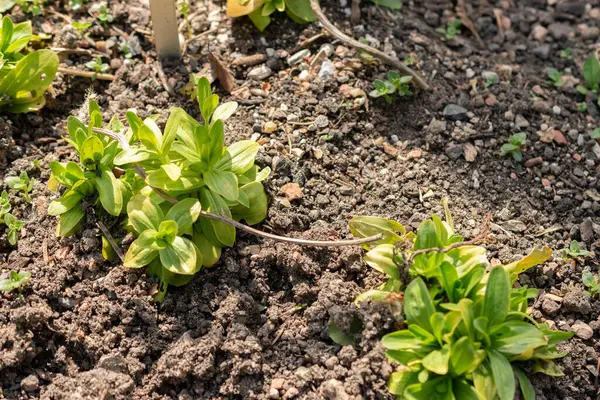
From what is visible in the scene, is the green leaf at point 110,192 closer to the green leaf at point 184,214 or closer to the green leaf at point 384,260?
the green leaf at point 184,214

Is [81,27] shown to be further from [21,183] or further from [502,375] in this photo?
[502,375]

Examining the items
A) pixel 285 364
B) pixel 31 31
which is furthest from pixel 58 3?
pixel 285 364

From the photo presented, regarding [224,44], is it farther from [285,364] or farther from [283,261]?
[285,364]

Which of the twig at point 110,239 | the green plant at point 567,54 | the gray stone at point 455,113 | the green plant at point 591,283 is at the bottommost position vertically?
the green plant at point 591,283

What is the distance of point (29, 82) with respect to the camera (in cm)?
303

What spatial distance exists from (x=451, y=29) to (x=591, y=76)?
752 mm

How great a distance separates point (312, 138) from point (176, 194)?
0.72 m

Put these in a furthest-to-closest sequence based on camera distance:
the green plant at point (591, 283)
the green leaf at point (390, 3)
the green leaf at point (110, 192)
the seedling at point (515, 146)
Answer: the green leaf at point (390, 3), the seedling at point (515, 146), the green plant at point (591, 283), the green leaf at point (110, 192)

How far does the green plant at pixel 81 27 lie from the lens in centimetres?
330

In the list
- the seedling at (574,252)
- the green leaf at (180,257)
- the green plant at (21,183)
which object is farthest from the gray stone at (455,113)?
the green plant at (21,183)

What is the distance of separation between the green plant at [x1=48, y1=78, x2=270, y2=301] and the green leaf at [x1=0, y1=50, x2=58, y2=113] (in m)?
0.46

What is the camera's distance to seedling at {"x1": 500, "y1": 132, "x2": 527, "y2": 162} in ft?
10.3

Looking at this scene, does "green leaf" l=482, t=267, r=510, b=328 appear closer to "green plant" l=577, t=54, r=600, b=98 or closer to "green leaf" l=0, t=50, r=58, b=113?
"green plant" l=577, t=54, r=600, b=98

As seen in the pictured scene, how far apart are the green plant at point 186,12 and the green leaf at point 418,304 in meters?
1.77
